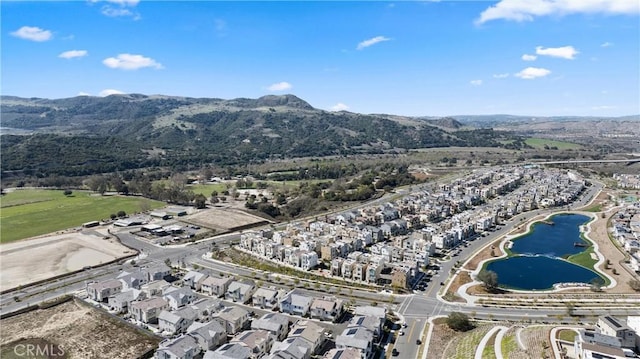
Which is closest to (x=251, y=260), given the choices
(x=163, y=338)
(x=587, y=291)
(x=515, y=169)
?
(x=163, y=338)

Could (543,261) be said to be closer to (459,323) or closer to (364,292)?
(459,323)

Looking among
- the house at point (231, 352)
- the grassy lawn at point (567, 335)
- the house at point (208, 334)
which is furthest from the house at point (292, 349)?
the grassy lawn at point (567, 335)

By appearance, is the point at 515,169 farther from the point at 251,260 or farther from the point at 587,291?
the point at 251,260

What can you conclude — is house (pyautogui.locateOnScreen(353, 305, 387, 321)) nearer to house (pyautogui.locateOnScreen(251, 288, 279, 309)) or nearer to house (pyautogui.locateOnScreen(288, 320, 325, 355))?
house (pyautogui.locateOnScreen(288, 320, 325, 355))

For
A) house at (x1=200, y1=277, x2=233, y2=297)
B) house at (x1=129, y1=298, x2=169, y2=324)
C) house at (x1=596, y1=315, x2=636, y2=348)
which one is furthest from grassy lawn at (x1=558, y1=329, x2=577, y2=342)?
house at (x1=129, y1=298, x2=169, y2=324)

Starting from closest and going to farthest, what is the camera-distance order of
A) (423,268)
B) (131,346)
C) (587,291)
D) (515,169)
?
(131,346) → (587,291) → (423,268) → (515,169)

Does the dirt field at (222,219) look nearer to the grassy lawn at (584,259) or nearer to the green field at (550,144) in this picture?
the grassy lawn at (584,259)
